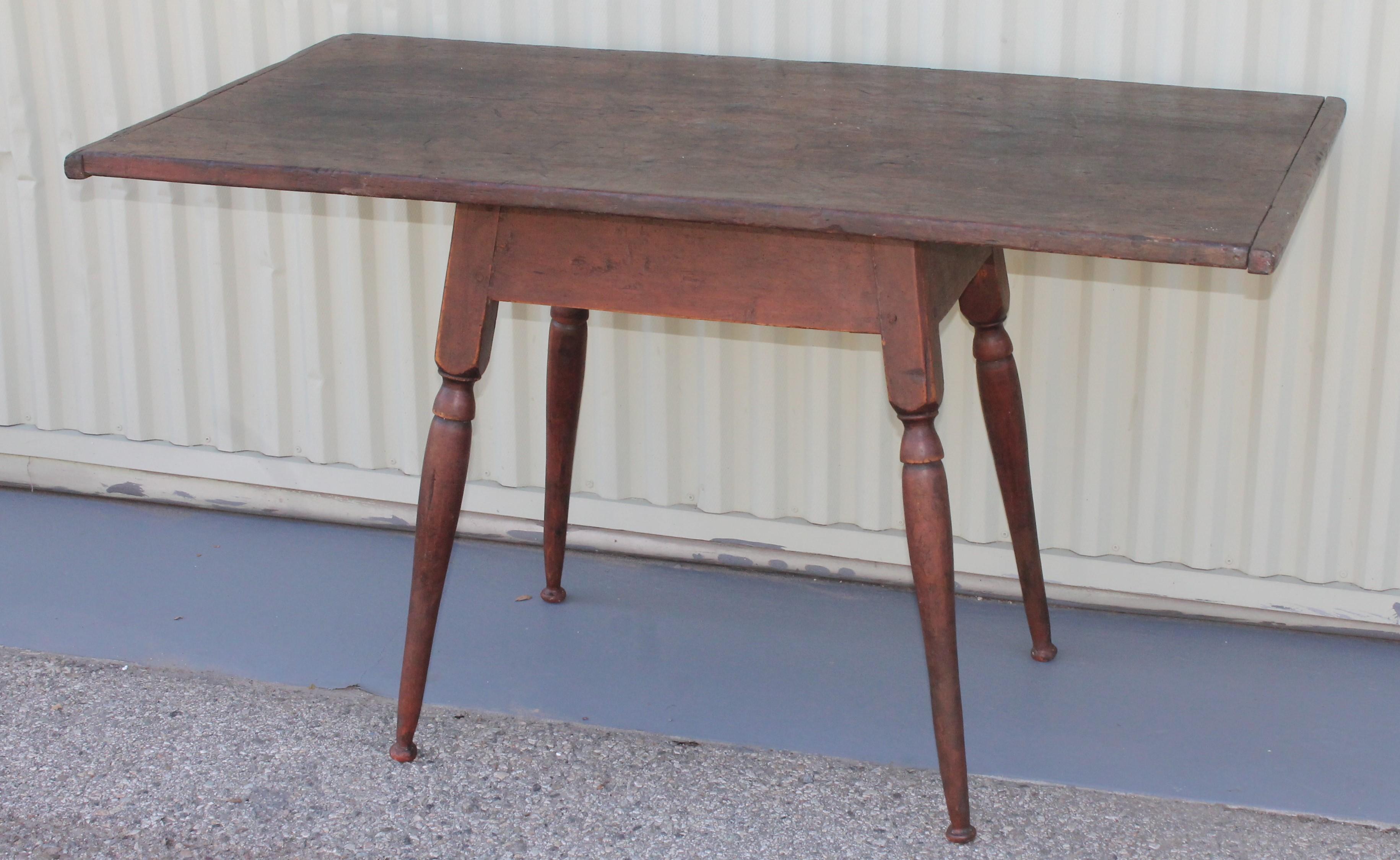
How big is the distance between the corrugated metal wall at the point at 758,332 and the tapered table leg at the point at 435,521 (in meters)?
0.71

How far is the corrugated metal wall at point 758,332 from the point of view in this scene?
2186 millimetres

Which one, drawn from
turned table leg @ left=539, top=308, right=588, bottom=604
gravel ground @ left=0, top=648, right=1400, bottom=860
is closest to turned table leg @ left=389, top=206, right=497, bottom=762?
gravel ground @ left=0, top=648, right=1400, bottom=860

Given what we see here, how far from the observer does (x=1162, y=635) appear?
2.38 metres

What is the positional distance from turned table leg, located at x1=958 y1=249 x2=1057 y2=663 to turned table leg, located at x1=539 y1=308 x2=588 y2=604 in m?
0.59

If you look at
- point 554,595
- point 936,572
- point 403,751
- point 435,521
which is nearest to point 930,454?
point 936,572

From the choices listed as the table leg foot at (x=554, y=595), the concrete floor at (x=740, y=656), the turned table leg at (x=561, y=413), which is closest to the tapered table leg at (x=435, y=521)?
the concrete floor at (x=740, y=656)

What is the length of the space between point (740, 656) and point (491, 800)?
1.68ft

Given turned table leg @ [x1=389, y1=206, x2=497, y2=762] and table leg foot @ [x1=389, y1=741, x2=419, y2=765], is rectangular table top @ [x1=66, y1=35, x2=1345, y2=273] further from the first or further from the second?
table leg foot @ [x1=389, y1=741, x2=419, y2=765]

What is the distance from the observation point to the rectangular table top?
1.50 metres

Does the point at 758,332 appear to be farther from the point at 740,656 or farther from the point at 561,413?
the point at 740,656

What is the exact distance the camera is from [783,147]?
5.76 feet

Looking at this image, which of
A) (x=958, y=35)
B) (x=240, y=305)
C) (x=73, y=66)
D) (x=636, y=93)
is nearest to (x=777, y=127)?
(x=636, y=93)

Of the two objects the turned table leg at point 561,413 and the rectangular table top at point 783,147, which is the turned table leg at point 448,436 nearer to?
the rectangular table top at point 783,147

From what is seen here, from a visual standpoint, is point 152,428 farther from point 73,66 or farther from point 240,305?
point 73,66
